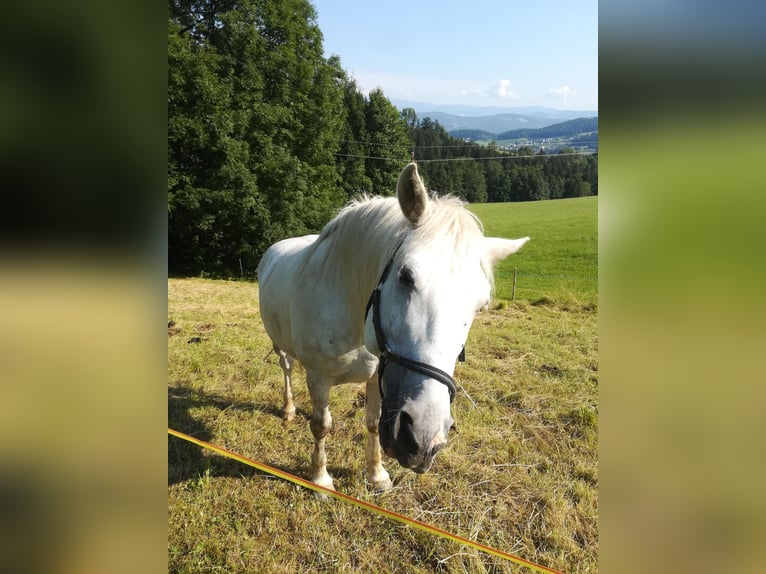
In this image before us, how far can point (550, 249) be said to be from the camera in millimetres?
18094

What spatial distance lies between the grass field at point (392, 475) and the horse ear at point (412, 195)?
1.75m

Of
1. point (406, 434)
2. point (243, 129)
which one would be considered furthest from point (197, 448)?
point (243, 129)

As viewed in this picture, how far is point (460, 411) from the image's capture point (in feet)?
14.4

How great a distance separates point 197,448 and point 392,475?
5.95 ft

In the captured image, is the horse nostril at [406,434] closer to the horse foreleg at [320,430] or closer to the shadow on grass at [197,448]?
the horse foreleg at [320,430]

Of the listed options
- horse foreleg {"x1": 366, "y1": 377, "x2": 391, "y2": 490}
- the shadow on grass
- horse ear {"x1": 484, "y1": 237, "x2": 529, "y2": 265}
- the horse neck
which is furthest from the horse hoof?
horse ear {"x1": 484, "y1": 237, "x2": 529, "y2": 265}

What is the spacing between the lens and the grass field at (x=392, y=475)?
260 cm

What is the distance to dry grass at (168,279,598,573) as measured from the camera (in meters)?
2.59

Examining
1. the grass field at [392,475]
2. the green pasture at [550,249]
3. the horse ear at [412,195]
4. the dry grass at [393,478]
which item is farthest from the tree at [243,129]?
the horse ear at [412,195]

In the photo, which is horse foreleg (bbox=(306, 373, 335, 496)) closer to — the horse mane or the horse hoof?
the horse hoof
